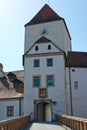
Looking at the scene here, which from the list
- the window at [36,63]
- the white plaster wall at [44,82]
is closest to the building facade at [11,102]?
the white plaster wall at [44,82]

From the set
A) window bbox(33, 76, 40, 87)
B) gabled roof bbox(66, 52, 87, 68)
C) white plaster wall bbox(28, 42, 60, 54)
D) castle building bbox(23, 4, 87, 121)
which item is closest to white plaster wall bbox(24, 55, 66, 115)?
castle building bbox(23, 4, 87, 121)

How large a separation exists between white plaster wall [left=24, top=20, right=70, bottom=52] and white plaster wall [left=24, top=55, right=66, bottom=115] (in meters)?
3.19

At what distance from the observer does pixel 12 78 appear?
116 ft

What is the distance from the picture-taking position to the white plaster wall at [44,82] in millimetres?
27852

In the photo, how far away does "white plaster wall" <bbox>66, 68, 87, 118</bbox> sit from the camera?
28.7 m

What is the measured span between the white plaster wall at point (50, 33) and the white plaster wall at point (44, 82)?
3188 mm

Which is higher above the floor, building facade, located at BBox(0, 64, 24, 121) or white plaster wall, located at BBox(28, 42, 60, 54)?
white plaster wall, located at BBox(28, 42, 60, 54)

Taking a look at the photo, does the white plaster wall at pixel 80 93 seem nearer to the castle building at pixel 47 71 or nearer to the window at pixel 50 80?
the castle building at pixel 47 71

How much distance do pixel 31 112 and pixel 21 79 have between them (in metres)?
7.48

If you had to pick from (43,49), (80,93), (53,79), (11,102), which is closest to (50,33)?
(43,49)

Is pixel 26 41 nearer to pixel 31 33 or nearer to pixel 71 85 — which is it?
pixel 31 33

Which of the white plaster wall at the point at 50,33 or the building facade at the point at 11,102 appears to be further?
the white plaster wall at the point at 50,33

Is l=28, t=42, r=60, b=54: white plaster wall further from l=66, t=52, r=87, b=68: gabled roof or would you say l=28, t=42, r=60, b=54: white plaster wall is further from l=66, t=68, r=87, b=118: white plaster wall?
l=66, t=68, r=87, b=118: white plaster wall

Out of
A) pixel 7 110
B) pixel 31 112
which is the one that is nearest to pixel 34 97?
pixel 31 112
